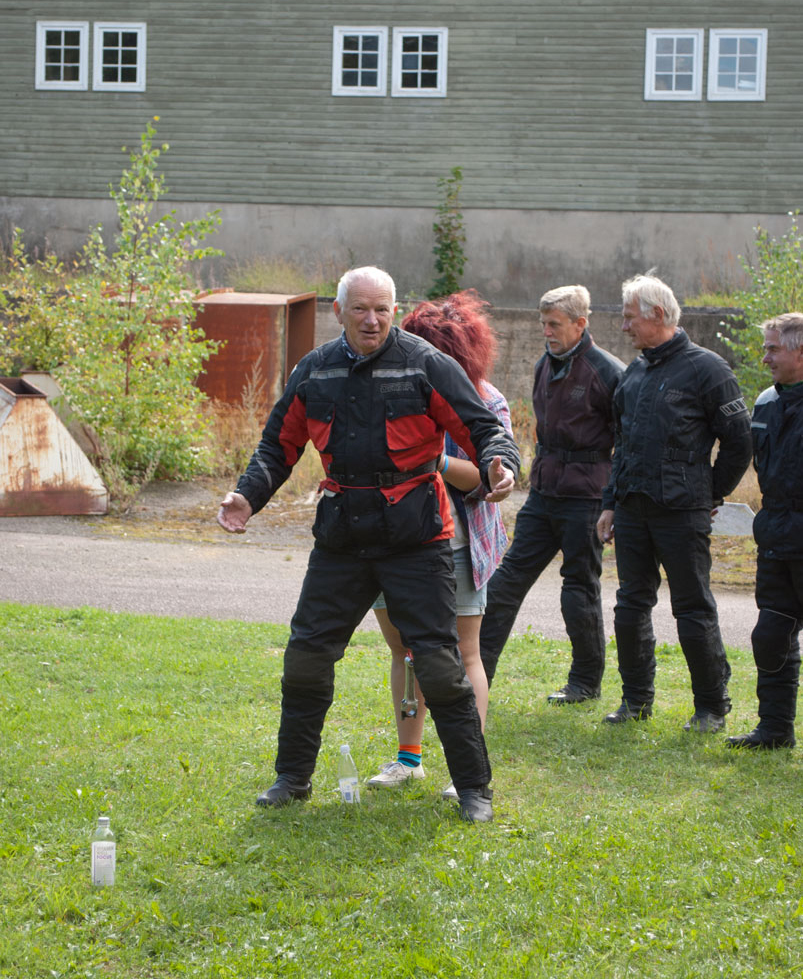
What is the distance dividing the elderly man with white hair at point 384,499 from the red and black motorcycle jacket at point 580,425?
169 cm

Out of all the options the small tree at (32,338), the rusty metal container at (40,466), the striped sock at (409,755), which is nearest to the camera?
the striped sock at (409,755)

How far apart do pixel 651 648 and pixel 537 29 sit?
703 inches

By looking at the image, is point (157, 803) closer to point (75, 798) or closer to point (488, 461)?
point (75, 798)

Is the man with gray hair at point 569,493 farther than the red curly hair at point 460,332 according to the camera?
Yes

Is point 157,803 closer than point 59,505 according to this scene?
Yes

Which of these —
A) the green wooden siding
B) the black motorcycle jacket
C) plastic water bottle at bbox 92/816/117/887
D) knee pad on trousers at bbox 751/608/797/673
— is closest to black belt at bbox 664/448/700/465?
the black motorcycle jacket

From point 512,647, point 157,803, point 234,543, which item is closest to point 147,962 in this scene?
point 157,803

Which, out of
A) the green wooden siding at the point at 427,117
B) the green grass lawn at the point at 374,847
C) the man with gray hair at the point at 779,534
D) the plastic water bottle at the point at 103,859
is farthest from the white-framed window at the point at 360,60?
the plastic water bottle at the point at 103,859

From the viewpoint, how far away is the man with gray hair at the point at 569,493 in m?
5.99

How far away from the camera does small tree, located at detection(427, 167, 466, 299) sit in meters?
21.0

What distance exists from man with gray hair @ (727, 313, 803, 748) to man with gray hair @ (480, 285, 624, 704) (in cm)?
90

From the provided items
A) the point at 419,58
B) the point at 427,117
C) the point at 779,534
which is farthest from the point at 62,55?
the point at 779,534

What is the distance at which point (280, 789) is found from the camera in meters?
4.46

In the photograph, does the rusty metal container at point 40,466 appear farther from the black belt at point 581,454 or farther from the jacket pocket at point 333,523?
the jacket pocket at point 333,523
